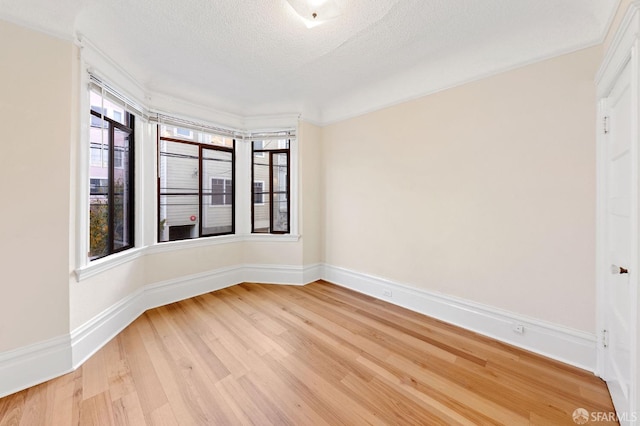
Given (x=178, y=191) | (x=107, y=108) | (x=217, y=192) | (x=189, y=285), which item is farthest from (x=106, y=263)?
(x=217, y=192)

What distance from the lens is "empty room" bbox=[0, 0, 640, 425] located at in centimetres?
154

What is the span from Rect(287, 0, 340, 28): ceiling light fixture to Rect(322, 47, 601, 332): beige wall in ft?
4.74

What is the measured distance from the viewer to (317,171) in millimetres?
3816

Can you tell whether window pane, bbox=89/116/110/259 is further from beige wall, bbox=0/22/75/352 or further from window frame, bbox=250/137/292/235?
Result: window frame, bbox=250/137/292/235

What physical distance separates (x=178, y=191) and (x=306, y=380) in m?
2.82

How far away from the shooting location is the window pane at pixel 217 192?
3.49 meters

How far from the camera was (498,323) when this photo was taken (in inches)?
87.4

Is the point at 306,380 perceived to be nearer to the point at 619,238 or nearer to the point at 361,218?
the point at 361,218

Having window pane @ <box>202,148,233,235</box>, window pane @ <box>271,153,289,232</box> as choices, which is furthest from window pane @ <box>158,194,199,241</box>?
window pane @ <box>271,153,289,232</box>

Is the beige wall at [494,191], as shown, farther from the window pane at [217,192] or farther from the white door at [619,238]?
the window pane at [217,192]

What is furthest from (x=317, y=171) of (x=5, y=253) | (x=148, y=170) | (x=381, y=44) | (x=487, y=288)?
(x=5, y=253)

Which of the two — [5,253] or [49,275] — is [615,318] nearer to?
[49,275]

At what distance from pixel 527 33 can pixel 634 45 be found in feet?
3.60

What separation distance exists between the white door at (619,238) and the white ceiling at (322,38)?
2.44ft
